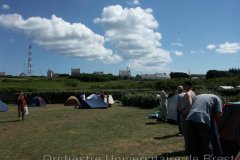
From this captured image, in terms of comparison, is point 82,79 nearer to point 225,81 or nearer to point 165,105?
point 225,81

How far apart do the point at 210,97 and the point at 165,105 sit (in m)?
11.0

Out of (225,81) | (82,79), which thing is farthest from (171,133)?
(82,79)

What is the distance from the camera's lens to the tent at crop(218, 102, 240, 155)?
31.2 feet

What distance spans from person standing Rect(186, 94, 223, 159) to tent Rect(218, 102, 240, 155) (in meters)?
1.44

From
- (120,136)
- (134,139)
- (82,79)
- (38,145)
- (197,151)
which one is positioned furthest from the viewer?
(82,79)

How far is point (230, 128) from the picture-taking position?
382 inches

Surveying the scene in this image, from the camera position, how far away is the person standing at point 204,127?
804cm

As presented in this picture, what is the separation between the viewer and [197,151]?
8.22 m

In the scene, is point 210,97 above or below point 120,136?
above

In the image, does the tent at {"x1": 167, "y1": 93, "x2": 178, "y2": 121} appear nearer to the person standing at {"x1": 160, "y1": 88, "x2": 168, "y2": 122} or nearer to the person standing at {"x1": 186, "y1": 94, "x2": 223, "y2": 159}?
the person standing at {"x1": 160, "y1": 88, "x2": 168, "y2": 122}

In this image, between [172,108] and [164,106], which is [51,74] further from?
[172,108]

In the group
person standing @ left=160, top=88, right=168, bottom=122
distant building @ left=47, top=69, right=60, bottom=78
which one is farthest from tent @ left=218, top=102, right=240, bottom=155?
distant building @ left=47, top=69, right=60, bottom=78

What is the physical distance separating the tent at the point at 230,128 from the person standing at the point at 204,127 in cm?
144

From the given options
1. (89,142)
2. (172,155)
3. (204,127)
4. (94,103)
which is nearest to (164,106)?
(89,142)
